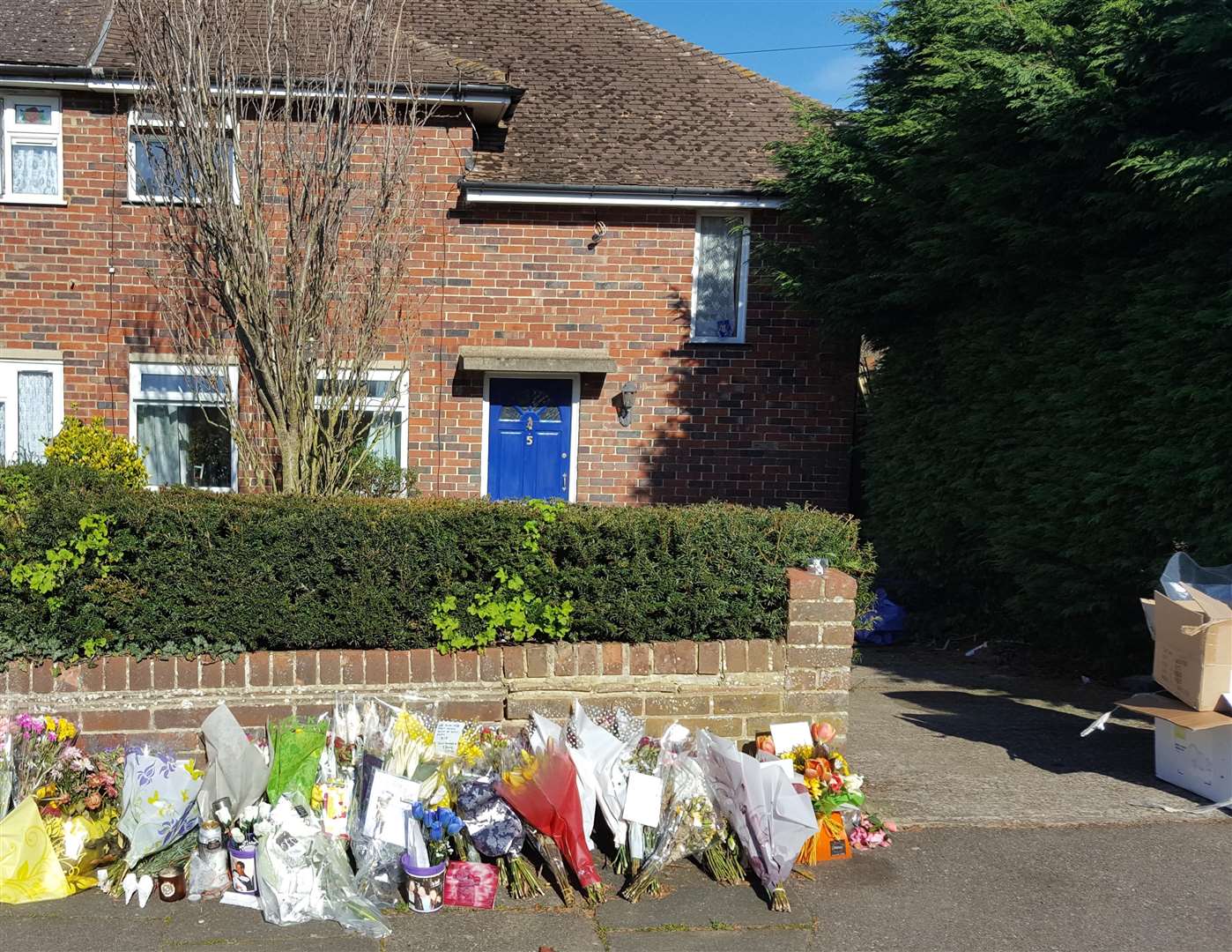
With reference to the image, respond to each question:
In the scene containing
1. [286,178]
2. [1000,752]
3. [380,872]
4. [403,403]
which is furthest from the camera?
[403,403]

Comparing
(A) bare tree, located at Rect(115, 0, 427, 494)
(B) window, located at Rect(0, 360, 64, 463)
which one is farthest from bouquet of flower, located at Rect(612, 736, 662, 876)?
(B) window, located at Rect(0, 360, 64, 463)

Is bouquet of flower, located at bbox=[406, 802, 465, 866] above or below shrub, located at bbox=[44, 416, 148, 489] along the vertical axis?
below

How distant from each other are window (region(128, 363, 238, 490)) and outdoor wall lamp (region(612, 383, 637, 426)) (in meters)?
3.84

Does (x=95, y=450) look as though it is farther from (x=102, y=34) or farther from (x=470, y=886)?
(x=470, y=886)

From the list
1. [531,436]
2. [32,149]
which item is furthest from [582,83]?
[32,149]

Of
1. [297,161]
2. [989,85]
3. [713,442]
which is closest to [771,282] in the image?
[713,442]

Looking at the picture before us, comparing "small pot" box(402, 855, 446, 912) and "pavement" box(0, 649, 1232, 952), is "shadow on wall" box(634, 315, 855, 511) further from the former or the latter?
"small pot" box(402, 855, 446, 912)

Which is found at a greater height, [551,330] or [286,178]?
[286,178]

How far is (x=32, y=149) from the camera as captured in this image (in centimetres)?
1071

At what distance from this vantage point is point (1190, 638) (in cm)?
529

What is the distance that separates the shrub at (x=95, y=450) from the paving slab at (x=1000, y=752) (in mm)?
6368

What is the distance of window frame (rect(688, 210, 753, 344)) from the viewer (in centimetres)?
1133

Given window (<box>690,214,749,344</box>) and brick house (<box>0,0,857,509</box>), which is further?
window (<box>690,214,749,344</box>)

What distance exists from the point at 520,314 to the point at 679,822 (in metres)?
7.42
